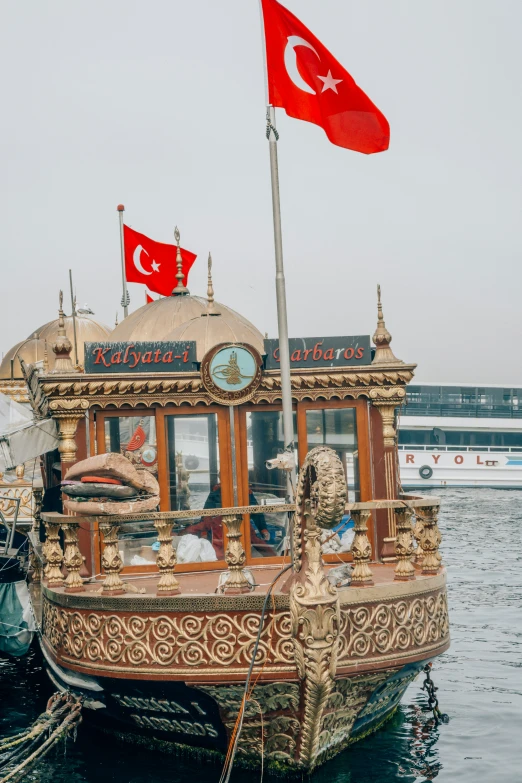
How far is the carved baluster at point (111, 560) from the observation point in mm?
10430

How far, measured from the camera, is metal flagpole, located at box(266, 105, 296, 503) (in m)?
11.0

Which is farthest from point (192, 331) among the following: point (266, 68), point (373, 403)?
point (266, 68)

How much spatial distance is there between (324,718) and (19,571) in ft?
29.2

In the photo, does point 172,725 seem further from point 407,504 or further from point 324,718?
point 407,504

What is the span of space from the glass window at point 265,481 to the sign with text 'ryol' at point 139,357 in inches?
44.3

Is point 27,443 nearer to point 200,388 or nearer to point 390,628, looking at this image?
point 200,388

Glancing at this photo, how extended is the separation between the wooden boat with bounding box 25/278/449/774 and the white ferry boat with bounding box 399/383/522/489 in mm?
49402

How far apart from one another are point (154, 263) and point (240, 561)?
14.0 metres

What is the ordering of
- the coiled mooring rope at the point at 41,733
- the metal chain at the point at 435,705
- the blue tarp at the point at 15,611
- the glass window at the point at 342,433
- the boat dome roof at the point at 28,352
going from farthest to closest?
the boat dome roof at the point at 28,352 < the blue tarp at the point at 15,611 < the metal chain at the point at 435,705 < the glass window at the point at 342,433 < the coiled mooring rope at the point at 41,733

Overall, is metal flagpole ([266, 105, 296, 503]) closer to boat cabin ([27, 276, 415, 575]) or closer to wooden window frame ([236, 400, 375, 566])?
boat cabin ([27, 276, 415, 575])

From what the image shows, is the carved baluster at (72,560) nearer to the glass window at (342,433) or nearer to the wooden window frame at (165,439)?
the wooden window frame at (165,439)

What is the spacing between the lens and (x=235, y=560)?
394 inches

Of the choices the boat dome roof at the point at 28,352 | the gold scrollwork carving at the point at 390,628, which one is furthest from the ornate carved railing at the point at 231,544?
the boat dome roof at the point at 28,352

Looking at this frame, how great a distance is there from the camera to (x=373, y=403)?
13.1 metres
